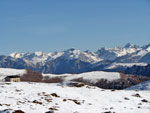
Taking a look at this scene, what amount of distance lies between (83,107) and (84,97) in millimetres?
10425

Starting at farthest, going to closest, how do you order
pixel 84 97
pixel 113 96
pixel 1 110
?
pixel 113 96, pixel 84 97, pixel 1 110

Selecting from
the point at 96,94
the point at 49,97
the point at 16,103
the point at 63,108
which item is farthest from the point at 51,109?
the point at 96,94

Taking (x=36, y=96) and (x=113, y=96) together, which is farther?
(x=113, y=96)

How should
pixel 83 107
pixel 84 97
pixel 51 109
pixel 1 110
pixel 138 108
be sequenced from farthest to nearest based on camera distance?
pixel 84 97 → pixel 138 108 → pixel 83 107 → pixel 51 109 → pixel 1 110

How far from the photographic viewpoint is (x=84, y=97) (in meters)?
65.1

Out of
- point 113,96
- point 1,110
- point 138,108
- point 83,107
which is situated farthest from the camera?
point 113,96

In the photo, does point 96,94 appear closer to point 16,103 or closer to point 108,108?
point 108,108

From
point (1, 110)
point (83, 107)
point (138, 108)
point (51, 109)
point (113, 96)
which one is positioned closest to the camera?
point (1, 110)

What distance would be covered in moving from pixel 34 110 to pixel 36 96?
11.8m

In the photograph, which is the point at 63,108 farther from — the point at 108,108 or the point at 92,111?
the point at 108,108

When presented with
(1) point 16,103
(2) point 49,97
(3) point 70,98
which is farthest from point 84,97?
(1) point 16,103

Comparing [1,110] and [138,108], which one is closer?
[1,110]

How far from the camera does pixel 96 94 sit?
69938 millimetres

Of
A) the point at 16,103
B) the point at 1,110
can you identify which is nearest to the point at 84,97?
the point at 16,103
